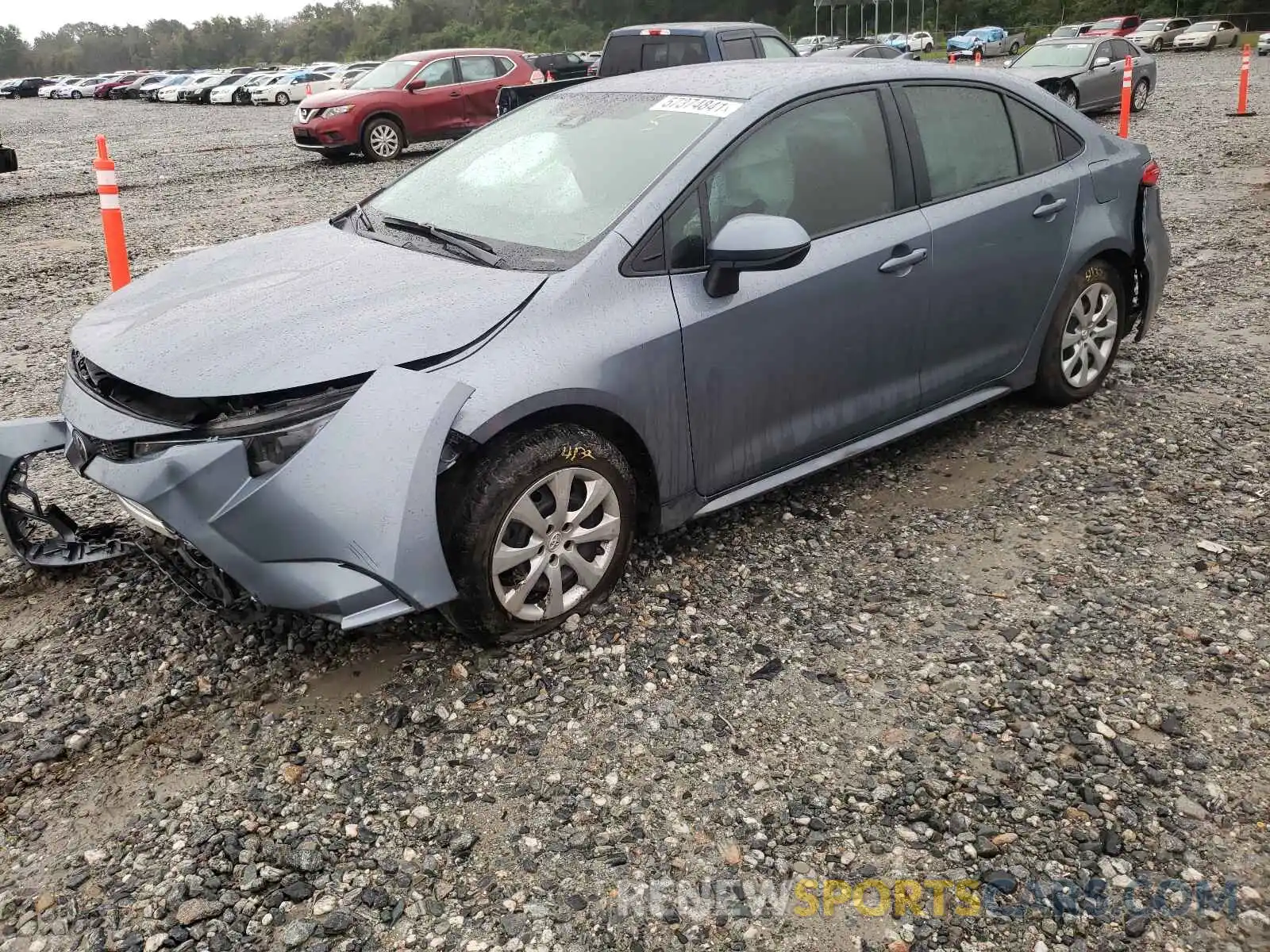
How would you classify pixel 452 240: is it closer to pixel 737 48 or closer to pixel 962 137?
pixel 962 137

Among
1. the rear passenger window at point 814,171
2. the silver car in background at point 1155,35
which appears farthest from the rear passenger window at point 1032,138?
the silver car in background at point 1155,35

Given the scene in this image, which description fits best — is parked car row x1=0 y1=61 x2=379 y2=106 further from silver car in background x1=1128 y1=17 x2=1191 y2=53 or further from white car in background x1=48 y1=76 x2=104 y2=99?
silver car in background x1=1128 y1=17 x2=1191 y2=53

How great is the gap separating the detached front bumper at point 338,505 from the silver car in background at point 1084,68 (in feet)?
56.4

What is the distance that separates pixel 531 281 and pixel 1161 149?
1367cm

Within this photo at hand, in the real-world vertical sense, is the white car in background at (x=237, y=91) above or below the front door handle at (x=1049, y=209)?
above

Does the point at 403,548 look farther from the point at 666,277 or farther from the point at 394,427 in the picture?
the point at 666,277

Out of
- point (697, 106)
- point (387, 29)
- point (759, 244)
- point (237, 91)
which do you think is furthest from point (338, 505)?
point (387, 29)

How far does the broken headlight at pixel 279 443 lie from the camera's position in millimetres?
2857

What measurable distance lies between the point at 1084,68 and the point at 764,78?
53.4ft

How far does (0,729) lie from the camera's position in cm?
301

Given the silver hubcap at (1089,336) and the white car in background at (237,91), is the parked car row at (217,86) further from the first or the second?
the silver hubcap at (1089,336)

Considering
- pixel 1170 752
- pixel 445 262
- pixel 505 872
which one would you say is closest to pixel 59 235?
pixel 445 262

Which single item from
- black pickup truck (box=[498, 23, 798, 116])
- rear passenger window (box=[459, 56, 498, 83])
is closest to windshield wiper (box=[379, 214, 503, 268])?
black pickup truck (box=[498, 23, 798, 116])

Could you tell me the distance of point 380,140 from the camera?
16250mm
